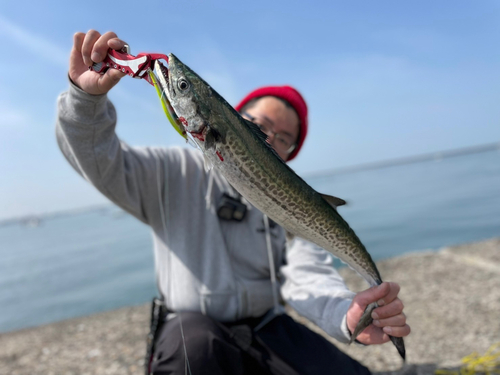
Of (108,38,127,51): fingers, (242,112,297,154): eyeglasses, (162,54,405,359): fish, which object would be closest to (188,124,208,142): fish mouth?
(162,54,405,359): fish

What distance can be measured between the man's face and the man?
13mm

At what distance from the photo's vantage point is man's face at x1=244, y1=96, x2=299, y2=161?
3.06 m

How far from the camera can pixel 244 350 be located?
104 inches

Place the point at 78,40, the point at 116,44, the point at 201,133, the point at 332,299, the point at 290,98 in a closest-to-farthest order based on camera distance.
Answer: the point at 201,133, the point at 116,44, the point at 78,40, the point at 332,299, the point at 290,98

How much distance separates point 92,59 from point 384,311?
2.31 metres

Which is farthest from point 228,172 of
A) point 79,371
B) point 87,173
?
point 79,371

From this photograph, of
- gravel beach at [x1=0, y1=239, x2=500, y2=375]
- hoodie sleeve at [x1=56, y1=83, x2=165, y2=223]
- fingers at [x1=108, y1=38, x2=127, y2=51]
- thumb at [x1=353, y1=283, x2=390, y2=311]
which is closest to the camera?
fingers at [x1=108, y1=38, x2=127, y2=51]

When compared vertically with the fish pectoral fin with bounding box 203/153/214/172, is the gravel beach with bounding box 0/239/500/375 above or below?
below

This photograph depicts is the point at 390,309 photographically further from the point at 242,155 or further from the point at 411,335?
the point at 411,335

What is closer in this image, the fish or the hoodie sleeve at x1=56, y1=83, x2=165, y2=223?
the fish

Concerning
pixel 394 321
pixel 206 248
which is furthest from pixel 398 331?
pixel 206 248

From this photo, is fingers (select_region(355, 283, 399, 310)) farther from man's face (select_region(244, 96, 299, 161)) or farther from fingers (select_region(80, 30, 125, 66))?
fingers (select_region(80, 30, 125, 66))

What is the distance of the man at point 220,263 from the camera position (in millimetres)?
2258

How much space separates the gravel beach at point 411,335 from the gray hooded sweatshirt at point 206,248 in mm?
1713
